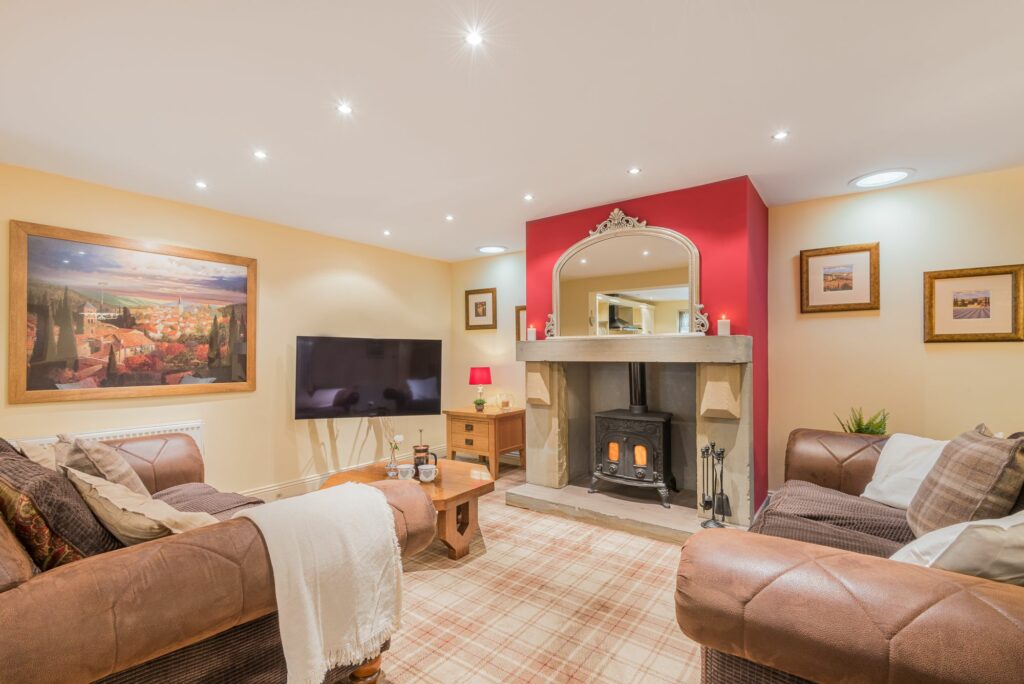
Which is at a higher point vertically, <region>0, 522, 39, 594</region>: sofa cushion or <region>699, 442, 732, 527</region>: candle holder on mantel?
<region>0, 522, 39, 594</region>: sofa cushion

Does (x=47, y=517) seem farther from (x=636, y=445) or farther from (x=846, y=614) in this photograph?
(x=636, y=445)

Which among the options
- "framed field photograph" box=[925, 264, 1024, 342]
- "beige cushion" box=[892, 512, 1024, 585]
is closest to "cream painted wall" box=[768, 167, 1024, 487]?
"framed field photograph" box=[925, 264, 1024, 342]

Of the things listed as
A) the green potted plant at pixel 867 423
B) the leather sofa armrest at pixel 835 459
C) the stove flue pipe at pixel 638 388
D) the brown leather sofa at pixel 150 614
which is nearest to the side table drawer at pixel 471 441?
the stove flue pipe at pixel 638 388

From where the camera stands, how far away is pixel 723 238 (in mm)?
3195

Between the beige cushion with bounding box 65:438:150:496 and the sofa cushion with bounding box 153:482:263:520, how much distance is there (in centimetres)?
27

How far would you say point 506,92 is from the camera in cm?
212

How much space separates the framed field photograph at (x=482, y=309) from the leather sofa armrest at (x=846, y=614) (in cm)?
445

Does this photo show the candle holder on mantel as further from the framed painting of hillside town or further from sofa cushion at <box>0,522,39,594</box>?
the framed painting of hillside town

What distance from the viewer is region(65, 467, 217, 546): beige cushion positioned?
1.30 meters

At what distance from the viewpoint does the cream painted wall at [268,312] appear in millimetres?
3020

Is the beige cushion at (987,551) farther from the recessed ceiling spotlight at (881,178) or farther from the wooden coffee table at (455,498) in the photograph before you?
the recessed ceiling spotlight at (881,178)

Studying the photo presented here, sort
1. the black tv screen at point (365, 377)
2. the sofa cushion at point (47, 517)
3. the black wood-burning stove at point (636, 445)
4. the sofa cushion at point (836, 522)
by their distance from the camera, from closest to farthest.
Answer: the sofa cushion at point (47, 517) → the sofa cushion at point (836, 522) → the black wood-burning stove at point (636, 445) → the black tv screen at point (365, 377)

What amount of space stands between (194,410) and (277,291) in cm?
123

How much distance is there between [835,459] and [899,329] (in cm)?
133
